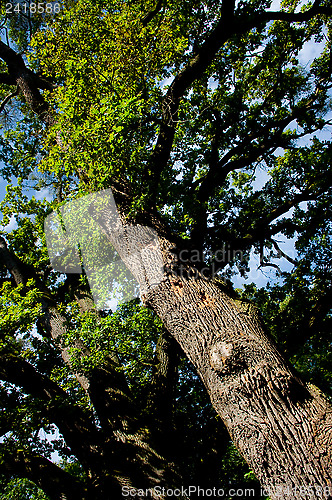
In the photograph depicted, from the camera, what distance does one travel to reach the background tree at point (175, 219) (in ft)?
11.3

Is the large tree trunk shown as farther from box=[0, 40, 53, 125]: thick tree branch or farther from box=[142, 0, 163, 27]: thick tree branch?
box=[142, 0, 163, 27]: thick tree branch

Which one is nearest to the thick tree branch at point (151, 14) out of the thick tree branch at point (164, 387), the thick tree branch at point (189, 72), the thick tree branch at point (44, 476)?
the thick tree branch at point (189, 72)

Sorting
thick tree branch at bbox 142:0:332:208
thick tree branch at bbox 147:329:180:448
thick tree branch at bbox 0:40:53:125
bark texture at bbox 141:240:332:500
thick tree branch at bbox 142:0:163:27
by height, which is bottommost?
bark texture at bbox 141:240:332:500

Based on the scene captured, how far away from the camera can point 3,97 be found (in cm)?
1070

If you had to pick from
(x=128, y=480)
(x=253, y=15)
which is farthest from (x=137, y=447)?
(x=253, y=15)

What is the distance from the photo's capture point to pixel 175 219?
8.45m

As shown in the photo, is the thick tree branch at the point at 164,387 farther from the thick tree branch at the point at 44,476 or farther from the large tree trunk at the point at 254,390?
the large tree trunk at the point at 254,390

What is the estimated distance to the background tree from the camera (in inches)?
136

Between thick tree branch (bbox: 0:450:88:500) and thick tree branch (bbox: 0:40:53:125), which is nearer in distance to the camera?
thick tree branch (bbox: 0:450:88:500)

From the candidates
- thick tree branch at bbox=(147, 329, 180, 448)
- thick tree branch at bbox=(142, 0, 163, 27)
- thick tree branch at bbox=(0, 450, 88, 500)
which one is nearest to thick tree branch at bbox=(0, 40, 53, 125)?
thick tree branch at bbox=(142, 0, 163, 27)

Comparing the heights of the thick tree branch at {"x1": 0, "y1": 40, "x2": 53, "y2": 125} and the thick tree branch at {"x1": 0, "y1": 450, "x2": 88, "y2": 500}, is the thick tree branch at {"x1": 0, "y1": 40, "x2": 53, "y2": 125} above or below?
above

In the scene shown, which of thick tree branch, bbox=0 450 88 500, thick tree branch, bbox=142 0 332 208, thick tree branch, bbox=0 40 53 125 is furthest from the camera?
thick tree branch, bbox=0 40 53 125

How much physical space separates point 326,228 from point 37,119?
29.0 feet

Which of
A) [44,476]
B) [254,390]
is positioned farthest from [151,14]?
[44,476]
